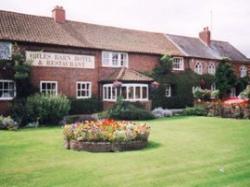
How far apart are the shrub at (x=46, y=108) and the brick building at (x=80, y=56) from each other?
9.50 feet

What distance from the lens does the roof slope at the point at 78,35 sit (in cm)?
2614

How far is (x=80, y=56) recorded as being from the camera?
28.2 m

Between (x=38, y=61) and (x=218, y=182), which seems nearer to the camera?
(x=218, y=182)

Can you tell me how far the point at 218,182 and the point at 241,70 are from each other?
38.6m

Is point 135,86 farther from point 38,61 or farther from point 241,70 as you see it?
point 241,70

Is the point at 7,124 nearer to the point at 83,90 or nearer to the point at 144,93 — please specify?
the point at 83,90

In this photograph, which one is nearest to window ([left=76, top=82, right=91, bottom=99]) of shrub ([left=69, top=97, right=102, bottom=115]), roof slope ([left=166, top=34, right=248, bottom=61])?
shrub ([left=69, top=97, right=102, bottom=115])

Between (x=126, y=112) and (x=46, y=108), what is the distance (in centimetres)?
631

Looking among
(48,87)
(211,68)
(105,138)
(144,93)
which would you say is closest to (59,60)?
(48,87)

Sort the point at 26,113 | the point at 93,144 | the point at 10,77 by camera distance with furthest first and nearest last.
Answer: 1. the point at 10,77
2. the point at 26,113
3. the point at 93,144

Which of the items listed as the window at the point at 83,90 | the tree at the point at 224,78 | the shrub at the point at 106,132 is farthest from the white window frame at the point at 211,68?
the shrub at the point at 106,132

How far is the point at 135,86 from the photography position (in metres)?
28.8

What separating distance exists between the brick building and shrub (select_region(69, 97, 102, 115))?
690 millimetres

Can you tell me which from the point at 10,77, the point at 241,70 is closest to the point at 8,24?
the point at 10,77
